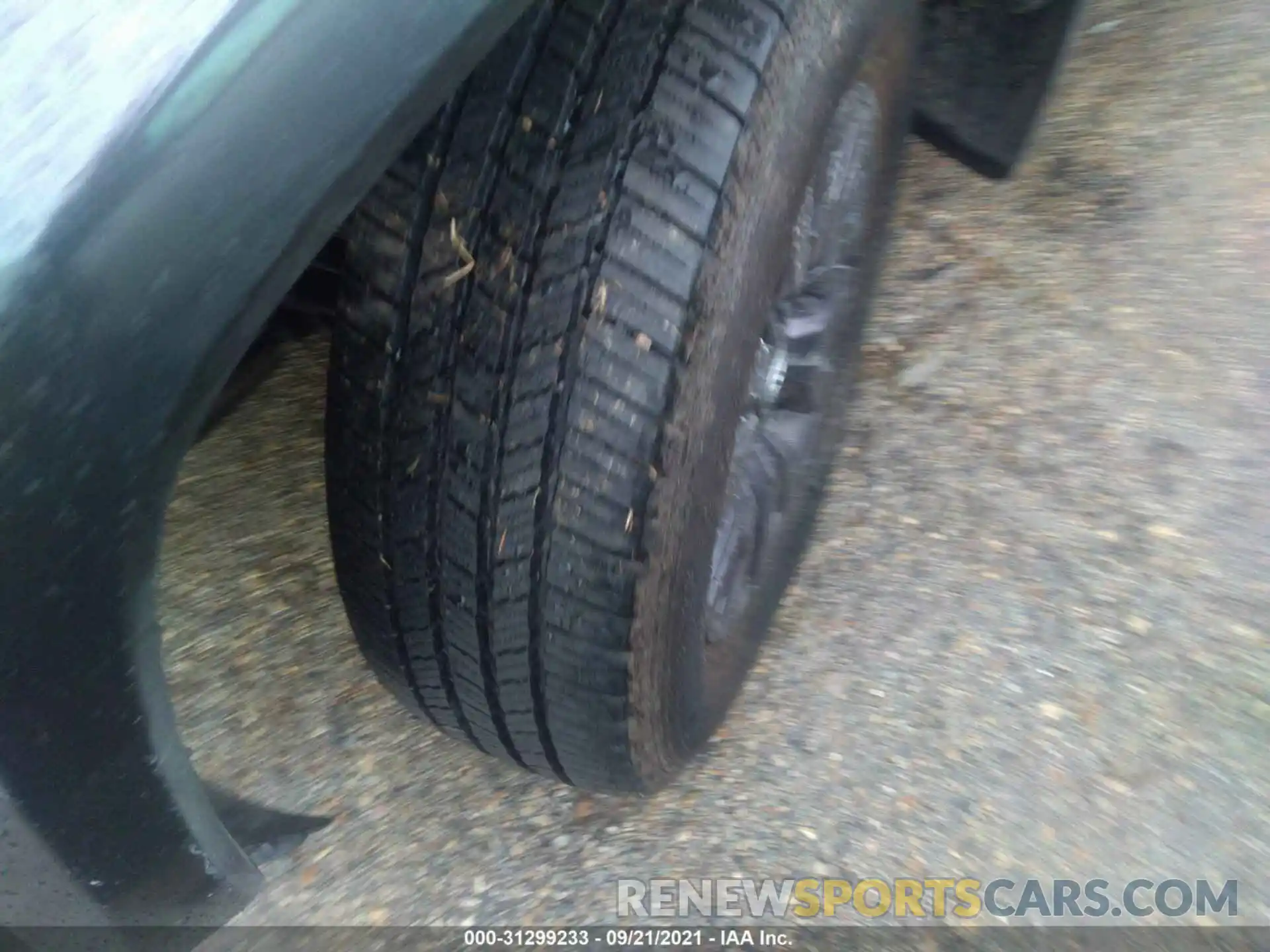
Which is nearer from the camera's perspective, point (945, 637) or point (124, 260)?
point (124, 260)

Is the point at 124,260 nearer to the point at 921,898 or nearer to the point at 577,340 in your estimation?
the point at 577,340

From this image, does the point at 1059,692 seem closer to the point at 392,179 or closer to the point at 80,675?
the point at 392,179

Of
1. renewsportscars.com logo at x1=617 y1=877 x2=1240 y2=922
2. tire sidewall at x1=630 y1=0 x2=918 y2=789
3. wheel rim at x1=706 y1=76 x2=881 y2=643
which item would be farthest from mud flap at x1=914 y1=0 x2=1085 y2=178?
renewsportscars.com logo at x1=617 y1=877 x2=1240 y2=922

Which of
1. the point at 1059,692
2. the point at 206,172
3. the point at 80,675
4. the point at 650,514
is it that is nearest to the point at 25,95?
the point at 206,172

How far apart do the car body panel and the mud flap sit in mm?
1208

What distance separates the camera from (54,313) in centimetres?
62

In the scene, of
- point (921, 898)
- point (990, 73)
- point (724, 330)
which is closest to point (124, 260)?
point (724, 330)

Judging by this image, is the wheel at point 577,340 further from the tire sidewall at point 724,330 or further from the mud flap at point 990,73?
the mud flap at point 990,73

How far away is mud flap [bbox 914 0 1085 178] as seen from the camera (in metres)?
1.74

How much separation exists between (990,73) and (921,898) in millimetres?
1338

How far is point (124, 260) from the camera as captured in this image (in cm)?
63

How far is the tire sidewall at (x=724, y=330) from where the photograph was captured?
100cm

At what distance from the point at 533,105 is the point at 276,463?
102 centimetres

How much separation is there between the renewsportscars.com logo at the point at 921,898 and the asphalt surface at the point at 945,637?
0.07 ft
